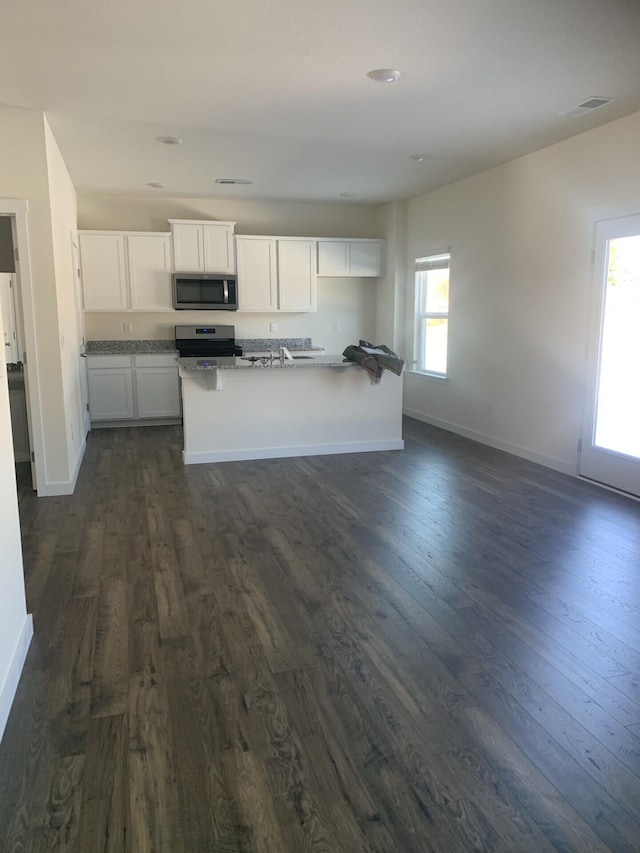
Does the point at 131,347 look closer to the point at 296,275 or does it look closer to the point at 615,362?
the point at 296,275

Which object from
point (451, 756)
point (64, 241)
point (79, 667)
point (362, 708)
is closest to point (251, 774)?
point (362, 708)

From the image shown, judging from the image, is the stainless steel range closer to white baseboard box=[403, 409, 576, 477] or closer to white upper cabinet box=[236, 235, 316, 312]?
white upper cabinet box=[236, 235, 316, 312]

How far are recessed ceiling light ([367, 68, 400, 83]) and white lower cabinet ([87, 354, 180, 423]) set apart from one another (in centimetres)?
433

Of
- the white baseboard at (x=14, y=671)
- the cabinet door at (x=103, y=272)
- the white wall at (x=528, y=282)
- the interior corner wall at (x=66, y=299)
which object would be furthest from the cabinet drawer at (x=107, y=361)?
the white baseboard at (x=14, y=671)

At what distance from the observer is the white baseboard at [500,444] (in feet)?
17.5

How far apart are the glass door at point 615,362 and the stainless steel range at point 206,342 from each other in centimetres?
415

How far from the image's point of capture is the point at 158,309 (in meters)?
7.38

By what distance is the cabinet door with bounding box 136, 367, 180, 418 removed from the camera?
7.22m

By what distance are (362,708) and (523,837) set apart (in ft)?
2.17

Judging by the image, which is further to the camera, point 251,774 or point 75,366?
point 75,366

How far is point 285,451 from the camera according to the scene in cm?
583

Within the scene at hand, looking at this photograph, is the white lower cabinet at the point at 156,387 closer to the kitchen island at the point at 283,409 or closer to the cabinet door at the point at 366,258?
the kitchen island at the point at 283,409

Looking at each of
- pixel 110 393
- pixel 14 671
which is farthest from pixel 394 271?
pixel 14 671

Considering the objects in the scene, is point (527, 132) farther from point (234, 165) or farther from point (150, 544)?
point (150, 544)
